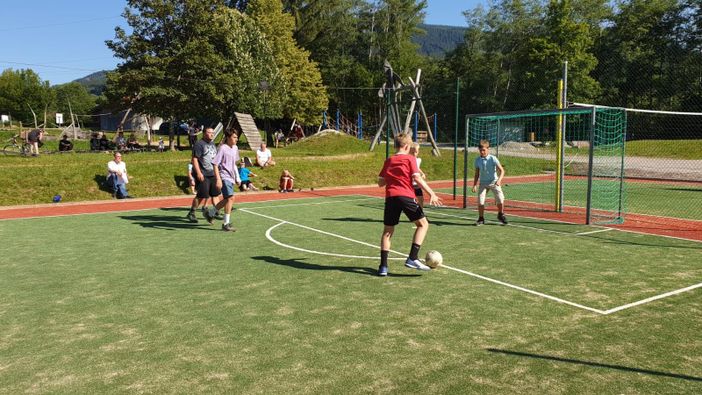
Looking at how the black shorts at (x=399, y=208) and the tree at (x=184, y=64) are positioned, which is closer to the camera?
the black shorts at (x=399, y=208)

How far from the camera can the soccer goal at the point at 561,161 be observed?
13867 millimetres

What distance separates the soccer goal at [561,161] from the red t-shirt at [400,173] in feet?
21.8

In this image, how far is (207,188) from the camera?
12.1 m

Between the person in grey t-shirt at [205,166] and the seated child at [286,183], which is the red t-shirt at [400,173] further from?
the seated child at [286,183]

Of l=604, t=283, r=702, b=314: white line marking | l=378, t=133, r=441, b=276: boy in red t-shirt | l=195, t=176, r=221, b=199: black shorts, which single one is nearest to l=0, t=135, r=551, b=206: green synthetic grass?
l=195, t=176, r=221, b=199: black shorts

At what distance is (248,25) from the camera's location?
37375mm

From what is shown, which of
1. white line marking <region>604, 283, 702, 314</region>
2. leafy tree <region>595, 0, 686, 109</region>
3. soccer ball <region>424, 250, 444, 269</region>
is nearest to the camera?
white line marking <region>604, 283, 702, 314</region>

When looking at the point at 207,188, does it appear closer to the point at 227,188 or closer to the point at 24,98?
the point at 227,188

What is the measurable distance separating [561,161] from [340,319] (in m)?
10.8

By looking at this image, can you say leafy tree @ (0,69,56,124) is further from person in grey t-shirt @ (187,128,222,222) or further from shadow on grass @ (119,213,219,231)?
person in grey t-shirt @ (187,128,222,222)

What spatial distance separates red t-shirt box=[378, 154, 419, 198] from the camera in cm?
741

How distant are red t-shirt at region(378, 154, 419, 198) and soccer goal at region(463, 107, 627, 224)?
6.66 meters

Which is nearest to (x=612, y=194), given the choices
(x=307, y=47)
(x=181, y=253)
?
(x=181, y=253)

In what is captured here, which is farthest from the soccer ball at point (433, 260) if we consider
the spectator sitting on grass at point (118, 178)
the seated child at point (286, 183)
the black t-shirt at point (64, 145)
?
the black t-shirt at point (64, 145)
